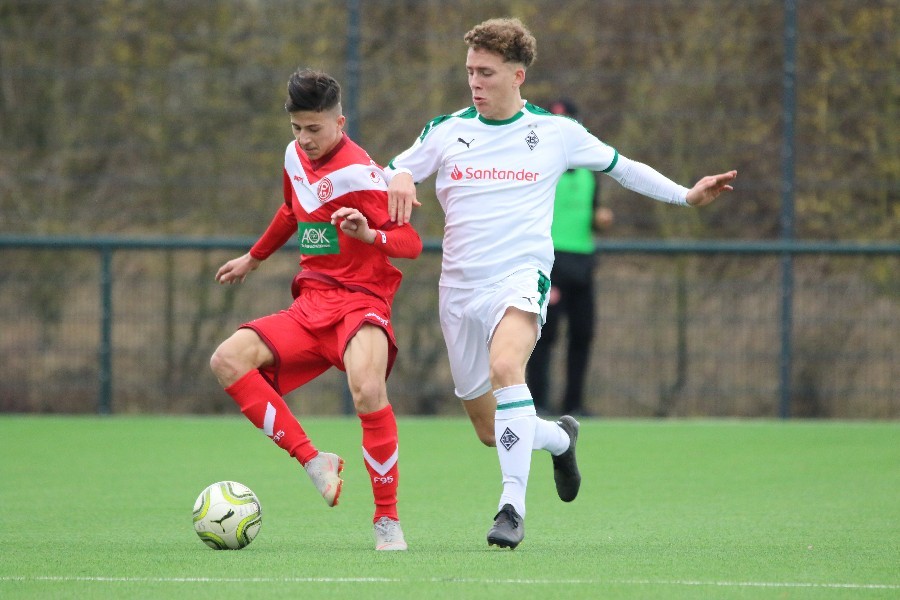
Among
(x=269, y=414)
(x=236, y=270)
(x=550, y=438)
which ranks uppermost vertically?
(x=236, y=270)

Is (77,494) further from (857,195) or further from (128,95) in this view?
(857,195)

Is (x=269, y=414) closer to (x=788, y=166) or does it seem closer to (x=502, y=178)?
(x=502, y=178)

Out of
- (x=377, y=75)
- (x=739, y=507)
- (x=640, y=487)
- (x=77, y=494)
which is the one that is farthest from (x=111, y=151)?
(x=739, y=507)

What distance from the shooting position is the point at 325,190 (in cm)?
609

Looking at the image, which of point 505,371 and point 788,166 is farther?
point 788,166

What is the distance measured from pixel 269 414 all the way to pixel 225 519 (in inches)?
19.4

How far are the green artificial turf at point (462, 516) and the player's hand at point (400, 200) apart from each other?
1.25 metres

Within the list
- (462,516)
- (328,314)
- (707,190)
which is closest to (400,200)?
(328,314)

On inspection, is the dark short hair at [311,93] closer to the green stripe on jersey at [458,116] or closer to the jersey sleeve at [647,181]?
the green stripe on jersey at [458,116]

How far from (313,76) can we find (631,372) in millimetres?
6573

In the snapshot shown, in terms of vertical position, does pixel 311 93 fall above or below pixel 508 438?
above

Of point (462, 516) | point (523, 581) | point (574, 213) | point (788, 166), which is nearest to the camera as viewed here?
point (523, 581)

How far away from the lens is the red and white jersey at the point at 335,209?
19.9ft

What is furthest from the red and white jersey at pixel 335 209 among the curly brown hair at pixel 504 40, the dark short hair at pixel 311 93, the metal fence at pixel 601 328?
the metal fence at pixel 601 328
